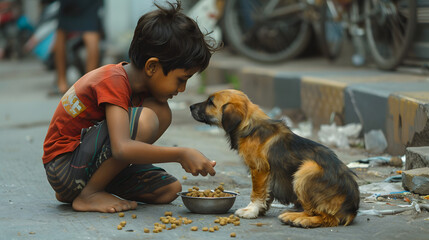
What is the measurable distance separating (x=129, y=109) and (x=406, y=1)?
156 inches

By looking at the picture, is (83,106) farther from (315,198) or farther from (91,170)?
(315,198)

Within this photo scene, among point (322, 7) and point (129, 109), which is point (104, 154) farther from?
point (322, 7)

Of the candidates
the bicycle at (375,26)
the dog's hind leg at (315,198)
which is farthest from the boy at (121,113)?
the bicycle at (375,26)

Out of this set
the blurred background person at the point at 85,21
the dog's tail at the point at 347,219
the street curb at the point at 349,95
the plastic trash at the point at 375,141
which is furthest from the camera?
the blurred background person at the point at 85,21

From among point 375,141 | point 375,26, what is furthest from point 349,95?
point 375,26

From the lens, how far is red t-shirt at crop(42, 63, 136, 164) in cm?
322

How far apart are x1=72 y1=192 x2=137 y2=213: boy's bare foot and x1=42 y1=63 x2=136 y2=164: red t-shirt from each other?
253 millimetres

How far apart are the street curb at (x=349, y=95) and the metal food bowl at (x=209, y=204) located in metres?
1.51

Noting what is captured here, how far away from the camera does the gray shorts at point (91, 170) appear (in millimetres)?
3271

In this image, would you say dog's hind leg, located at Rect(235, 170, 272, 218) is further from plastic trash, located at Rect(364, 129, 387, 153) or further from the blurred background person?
the blurred background person

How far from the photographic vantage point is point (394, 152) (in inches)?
183

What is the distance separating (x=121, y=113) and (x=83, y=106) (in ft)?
0.97

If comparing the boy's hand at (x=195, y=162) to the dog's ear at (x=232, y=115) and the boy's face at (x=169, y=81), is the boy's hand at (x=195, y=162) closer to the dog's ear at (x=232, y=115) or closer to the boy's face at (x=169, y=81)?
the dog's ear at (x=232, y=115)

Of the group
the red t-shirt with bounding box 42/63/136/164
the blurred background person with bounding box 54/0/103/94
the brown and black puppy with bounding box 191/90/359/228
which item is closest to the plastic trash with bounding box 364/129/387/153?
the brown and black puppy with bounding box 191/90/359/228
